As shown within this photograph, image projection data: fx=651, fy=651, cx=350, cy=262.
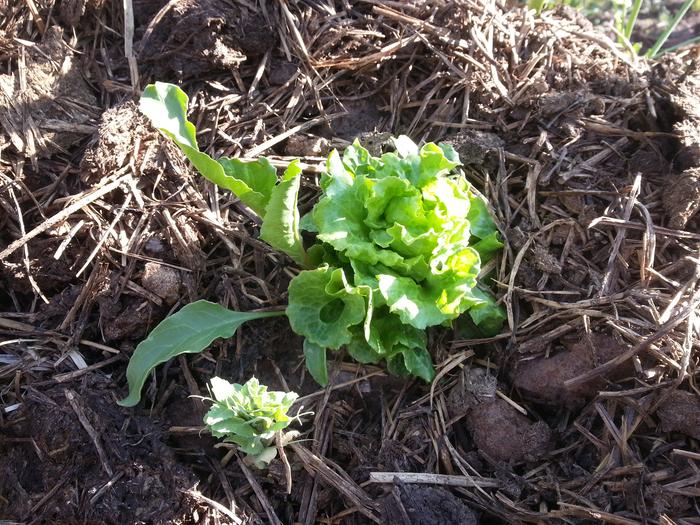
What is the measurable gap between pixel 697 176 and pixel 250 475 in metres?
1.88

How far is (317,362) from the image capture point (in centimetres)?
215

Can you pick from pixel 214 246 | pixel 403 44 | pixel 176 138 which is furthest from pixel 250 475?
pixel 403 44

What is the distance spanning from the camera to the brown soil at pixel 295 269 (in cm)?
204

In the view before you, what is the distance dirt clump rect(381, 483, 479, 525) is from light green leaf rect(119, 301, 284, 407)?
74 cm

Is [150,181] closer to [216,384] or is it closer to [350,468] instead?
[216,384]

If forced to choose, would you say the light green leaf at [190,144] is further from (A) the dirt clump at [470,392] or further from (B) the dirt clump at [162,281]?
(A) the dirt clump at [470,392]

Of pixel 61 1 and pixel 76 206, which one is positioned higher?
pixel 61 1

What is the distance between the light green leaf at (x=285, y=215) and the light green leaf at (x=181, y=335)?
0.93ft

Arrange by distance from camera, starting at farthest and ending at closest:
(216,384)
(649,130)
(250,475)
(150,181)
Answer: (649,130) → (150,181) → (250,475) → (216,384)

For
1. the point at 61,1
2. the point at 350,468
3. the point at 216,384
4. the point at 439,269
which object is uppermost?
the point at 61,1

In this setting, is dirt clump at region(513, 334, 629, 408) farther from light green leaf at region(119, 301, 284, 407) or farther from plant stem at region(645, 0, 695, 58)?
plant stem at region(645, 0, 695, 58)

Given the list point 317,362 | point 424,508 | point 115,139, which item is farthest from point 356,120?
point 424,508

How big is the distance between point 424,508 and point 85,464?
105 cm

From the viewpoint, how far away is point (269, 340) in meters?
2.31
